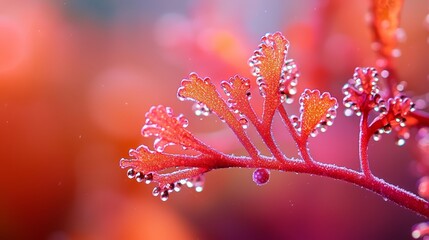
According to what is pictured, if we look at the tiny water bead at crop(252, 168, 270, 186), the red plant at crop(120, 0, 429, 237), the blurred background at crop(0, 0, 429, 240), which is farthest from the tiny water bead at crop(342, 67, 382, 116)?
the blurred background at crop(0, 0, 429, 240)

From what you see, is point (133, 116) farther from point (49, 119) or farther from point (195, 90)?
point (195, 90)

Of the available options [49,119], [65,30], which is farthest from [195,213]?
[65,30]

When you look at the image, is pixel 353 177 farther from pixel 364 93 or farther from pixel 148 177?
pixel 148 177

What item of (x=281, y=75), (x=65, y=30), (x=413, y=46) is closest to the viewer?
(x=281, y=75)

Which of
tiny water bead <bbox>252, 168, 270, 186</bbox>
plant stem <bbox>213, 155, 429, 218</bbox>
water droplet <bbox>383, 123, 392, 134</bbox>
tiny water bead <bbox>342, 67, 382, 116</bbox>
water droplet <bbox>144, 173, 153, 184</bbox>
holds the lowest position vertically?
plant stem <bbox>213, 155, 429, 218</bbox>

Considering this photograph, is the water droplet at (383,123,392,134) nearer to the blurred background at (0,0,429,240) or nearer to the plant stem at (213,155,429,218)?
the plant stem at (213,155,429,218)

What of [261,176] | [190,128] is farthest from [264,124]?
[190,128]
